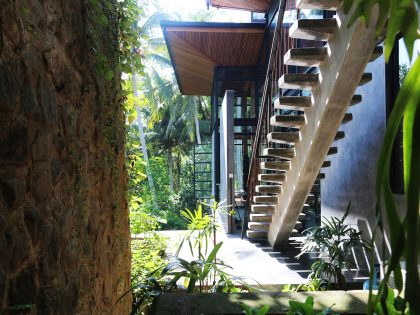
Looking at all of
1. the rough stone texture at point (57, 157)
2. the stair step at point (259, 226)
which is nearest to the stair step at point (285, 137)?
the stair step at point (259, 226)

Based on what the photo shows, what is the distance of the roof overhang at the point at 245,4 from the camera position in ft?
30.1

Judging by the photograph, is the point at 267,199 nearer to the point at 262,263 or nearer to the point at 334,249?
the point at 262,263

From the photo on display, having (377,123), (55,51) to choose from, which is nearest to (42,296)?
(55,51)

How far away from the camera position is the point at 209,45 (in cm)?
912

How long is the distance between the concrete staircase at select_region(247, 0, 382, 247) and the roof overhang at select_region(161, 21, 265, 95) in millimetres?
3748

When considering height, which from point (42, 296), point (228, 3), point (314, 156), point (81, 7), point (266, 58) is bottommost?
point (42, 296)

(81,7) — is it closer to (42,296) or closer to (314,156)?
(42,296)

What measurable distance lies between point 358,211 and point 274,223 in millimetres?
1594

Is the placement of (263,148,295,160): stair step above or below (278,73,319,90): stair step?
below

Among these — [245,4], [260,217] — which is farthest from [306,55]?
[245,4]

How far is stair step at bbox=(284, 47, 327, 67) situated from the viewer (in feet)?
13.3

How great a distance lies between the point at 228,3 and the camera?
9.32 meters

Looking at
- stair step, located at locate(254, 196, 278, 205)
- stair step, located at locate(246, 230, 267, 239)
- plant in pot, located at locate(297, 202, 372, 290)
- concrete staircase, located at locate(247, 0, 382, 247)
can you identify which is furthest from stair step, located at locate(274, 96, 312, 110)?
stair step, located at locate(246, 230, 267, 239)

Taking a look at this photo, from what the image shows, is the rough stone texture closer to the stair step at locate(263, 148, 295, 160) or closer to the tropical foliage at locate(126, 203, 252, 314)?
the tropical foliage at locate(126, 203, 252, 314)
